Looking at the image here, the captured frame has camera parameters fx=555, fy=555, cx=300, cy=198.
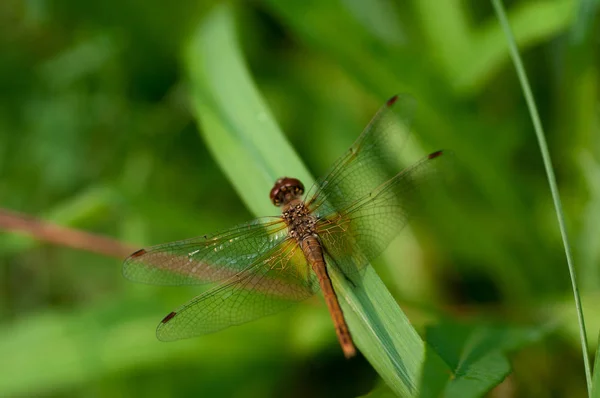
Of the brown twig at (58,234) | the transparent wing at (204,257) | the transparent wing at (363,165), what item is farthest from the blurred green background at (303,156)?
the transparent wing at (204,257)

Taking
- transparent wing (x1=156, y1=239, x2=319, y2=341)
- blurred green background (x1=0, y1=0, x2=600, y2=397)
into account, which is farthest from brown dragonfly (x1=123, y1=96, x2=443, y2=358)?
blurred green background (x1=0, y1=0, x2=600, y2=397)

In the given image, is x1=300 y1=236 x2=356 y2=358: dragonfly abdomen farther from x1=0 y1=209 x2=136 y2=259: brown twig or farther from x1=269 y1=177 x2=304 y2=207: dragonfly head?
x1=0 y1=209 x2=136 y2=259: brown twig

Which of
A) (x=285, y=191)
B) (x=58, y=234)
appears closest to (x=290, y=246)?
(x=285, y=191)

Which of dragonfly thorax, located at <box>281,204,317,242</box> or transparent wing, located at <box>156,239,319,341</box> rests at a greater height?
dragonfly thorax, located at <box>281,204,317,242</box>

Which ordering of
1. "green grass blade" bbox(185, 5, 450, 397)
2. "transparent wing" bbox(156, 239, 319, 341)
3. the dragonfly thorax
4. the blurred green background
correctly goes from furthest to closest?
the blurred green background → the dragonfly thorax → "transparent wing" bbox(156, 239, 319, 341) → "green grass blade" bbox(185, 5, 450, 397)

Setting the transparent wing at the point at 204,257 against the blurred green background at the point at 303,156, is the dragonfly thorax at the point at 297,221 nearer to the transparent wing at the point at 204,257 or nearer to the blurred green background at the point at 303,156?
the transparent wing at the point at 204,257

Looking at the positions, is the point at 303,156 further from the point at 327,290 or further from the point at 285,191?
the point at 327,290

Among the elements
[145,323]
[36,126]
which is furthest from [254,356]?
[36,126]
